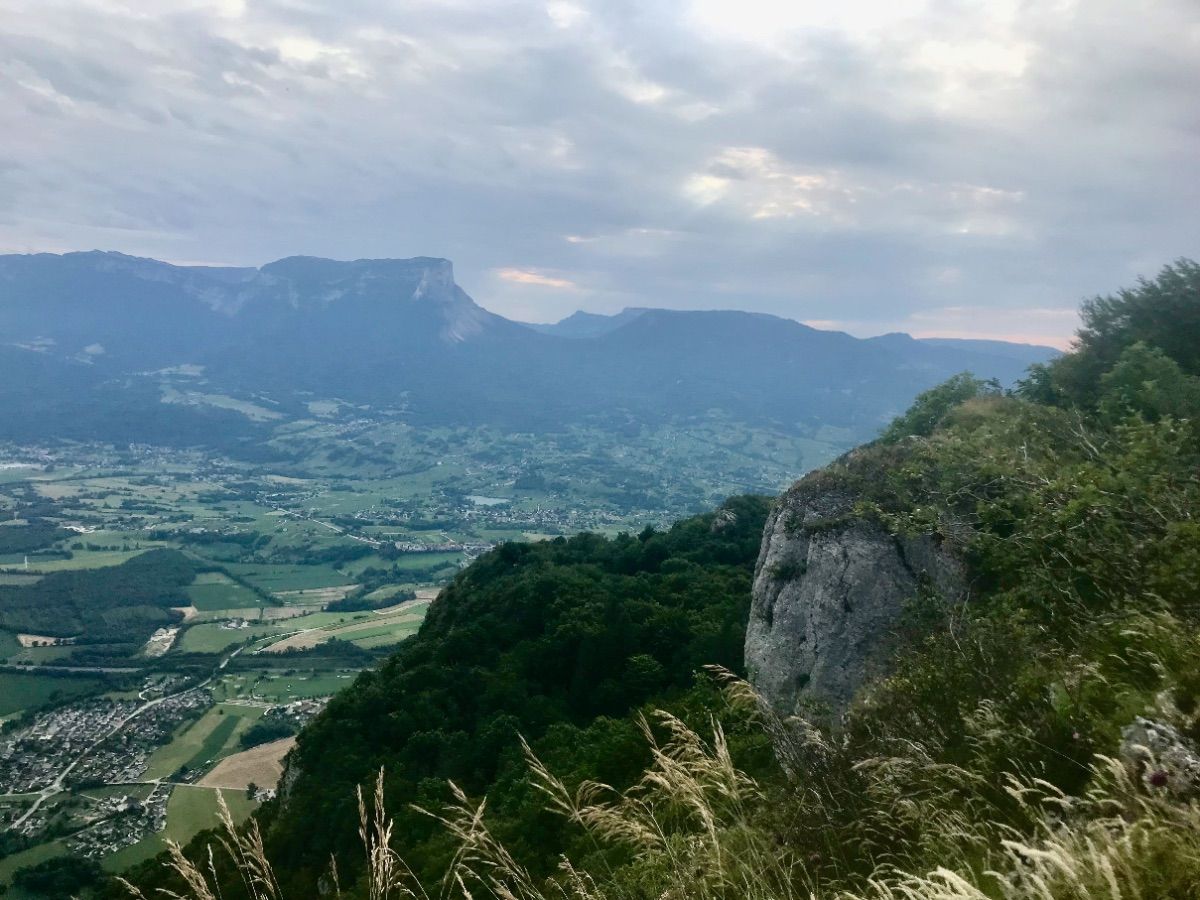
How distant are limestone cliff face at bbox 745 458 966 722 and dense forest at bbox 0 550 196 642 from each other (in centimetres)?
7644

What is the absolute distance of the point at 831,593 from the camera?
14.5 m

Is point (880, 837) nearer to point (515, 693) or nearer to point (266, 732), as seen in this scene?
point (515, 693)

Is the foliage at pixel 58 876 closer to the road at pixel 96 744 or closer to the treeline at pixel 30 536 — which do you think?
the road at pixel 96 744

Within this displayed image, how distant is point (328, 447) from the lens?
627 feet

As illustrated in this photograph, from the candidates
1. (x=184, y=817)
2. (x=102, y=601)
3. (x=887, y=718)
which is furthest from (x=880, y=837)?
(x=102, y=601)

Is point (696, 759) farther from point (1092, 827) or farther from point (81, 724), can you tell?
point (81, 724)

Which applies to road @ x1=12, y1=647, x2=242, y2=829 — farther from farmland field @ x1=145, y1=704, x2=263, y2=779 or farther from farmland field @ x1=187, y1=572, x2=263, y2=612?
A: farmland field @ x1=187, y1=572, x2=263, y2=612

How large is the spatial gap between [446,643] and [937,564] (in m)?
17.5

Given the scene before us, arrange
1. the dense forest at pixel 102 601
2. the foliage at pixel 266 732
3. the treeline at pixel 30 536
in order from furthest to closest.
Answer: the treeline at pixel 30 536 < the dense forest at pixel 102 601 < the foliage at pixel 266 732

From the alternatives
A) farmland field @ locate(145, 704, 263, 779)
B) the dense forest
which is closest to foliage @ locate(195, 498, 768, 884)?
farmland field @ locate(145, 704, 263, 779)

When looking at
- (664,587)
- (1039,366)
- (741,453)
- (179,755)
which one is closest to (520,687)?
(664,587)

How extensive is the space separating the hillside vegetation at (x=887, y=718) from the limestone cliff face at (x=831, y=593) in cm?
58

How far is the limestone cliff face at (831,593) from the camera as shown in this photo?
43.7ft

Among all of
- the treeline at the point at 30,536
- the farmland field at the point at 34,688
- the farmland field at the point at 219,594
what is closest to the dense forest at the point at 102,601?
the farmland field at the point at 219,594
